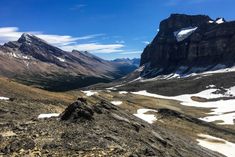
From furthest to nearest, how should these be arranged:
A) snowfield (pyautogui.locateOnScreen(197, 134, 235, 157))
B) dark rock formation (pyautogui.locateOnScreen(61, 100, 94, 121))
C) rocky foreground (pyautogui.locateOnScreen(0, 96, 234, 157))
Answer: snowfield (pyautogui.locateOnScreen(197, 134, 235, 157)) < dark rock formation (pyautogui.locateOnScreen(61, 100, 94, 121)) < rocky foreground (pyautogui.locateOnScreen(0, 96, 234, 157))

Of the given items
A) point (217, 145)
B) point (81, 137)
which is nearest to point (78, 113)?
point (81, 137)

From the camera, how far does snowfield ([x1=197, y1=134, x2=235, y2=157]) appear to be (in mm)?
64375

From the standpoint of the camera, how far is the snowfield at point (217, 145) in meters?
64.4

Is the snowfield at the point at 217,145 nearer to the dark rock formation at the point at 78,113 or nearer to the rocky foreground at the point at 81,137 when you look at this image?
the rocky foreground at the point at 81,137

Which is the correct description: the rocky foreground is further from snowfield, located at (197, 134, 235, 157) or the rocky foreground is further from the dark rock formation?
snowfield, located at (197, 134, 235, 157)

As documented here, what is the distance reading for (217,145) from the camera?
67312mm

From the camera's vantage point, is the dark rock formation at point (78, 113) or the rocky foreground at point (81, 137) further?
the dark rock formation at point (78, 113)

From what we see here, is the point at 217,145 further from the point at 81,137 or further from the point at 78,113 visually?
the point at 81,137

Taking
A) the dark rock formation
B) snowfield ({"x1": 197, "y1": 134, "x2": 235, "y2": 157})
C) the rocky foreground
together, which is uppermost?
the dark rock formation

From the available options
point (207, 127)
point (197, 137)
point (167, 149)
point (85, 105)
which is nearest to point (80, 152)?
point (85, 105)

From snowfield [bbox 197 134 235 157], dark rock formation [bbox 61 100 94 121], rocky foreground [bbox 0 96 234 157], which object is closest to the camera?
rocky foreground [bbox 0 96 234 157]

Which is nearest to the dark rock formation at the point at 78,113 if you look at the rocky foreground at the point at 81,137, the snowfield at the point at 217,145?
the rocky foreground at the point at 81,137

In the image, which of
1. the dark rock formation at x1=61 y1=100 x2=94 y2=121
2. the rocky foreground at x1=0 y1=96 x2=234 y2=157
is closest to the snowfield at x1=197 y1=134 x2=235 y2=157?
the rocky foreground at x1=0 y1=96 x2=234 y2=157

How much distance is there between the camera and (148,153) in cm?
3055
